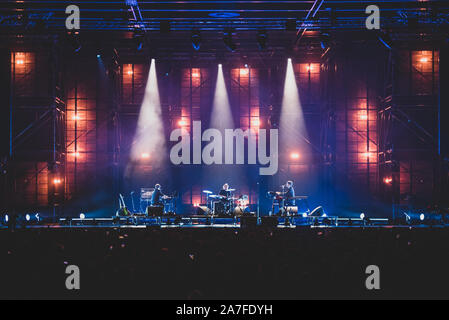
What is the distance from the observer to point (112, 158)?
59.6 ft

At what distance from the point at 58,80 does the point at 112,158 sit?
428cm

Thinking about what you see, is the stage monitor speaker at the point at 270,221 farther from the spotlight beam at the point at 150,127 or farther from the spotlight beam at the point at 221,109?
the spotlight beam at the point at 150,127

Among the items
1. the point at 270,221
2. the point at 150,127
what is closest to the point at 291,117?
the point at 150,127

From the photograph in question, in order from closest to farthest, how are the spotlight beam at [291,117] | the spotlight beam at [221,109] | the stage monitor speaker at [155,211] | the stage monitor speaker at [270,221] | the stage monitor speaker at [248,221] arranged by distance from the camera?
the stage monitor speaker at [270,221] < the stage monitor speaker at [248,221] < the stage monitor speaker at [155,211] < the spotlight beam at [291,117] < the spotlight beam at [221,109]

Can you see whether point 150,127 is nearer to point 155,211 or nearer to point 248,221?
point 155,211

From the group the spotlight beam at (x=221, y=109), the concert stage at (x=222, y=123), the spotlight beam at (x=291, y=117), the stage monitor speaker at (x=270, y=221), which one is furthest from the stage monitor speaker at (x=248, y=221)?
the spotlight beam at (x=221, y=109)

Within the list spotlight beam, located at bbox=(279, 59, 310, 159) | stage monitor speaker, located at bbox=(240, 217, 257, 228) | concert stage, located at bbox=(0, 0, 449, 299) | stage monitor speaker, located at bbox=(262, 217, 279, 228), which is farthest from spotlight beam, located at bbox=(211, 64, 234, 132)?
stage monitor speaker, located at bbox=(262, 217, 279, 228)

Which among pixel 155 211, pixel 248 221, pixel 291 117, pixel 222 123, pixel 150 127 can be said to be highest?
pixel 291 117

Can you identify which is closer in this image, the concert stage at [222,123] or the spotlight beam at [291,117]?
the concert stage at [222,123]

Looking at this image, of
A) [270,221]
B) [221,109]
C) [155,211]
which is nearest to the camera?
[270,221]

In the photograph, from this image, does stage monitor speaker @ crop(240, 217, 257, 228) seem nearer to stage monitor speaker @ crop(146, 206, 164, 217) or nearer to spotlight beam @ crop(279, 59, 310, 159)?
stage monitor speaker @ crop(146, 206, 164, 217)

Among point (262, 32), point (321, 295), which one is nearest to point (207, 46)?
point (262, 32)

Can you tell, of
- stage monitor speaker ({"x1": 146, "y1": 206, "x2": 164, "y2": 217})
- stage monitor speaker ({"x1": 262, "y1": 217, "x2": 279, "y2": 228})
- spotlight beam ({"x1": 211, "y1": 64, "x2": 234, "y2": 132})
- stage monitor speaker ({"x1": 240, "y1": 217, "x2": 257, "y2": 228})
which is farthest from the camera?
spotlight beam ({"x1": 211, "y1": 64, "x2": 234, "y2": 132})
